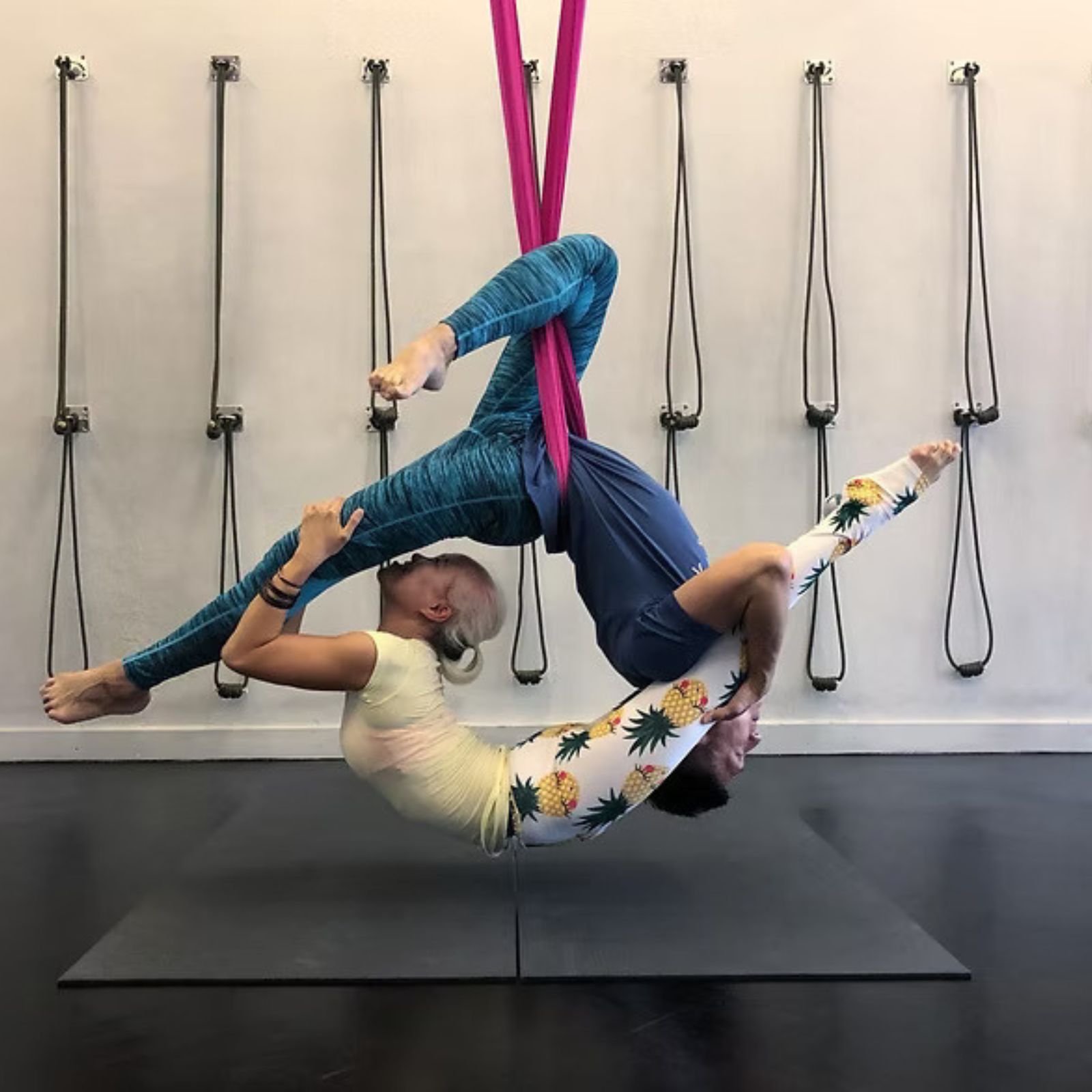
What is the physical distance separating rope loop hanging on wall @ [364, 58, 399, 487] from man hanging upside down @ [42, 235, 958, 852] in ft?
4.56

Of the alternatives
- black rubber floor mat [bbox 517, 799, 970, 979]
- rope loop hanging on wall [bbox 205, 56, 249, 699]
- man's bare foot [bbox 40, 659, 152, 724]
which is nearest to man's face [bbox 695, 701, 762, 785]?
black rubber floor mat [bbox 517, 799, 970, 979]

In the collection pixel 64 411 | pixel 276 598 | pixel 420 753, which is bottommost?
pixel 420 753

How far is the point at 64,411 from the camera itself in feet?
11.5

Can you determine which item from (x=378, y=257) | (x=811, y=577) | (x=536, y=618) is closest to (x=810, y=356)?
(x=536, y=618)

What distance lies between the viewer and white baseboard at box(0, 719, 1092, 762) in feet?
11.7

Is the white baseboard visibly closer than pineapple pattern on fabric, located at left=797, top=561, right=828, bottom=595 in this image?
No

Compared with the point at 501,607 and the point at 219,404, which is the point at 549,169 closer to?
the point at 501,607

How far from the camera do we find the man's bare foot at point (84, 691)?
2314mm

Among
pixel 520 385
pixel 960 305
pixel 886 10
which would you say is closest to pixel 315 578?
pixel 520 385

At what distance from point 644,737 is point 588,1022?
1.71 ft

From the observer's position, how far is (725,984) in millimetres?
1829

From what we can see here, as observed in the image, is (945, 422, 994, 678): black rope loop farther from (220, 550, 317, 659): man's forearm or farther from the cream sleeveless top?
(220, 550, 317, 659): man's forearm

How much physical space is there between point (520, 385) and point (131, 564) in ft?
6.35

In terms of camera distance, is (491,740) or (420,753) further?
(491,740)
